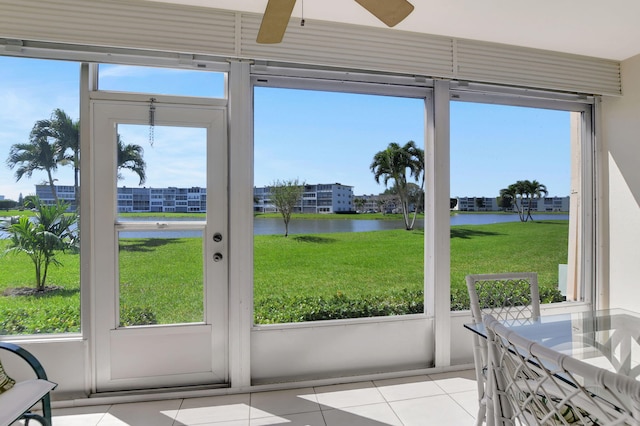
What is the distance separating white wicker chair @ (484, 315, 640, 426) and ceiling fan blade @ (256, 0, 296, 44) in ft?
4.66

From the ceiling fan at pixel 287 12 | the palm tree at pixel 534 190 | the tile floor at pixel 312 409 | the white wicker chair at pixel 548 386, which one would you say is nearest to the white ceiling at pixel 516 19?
the ceiling fan at pixel 287 12

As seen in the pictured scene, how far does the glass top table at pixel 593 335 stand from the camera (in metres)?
1.56

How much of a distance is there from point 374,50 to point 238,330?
89.1 inches

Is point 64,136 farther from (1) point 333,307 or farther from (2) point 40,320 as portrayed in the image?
(1) point 333,307

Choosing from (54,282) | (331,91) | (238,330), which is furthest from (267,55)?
(54,282)

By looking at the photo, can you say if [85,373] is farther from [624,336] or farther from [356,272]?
[624,336]

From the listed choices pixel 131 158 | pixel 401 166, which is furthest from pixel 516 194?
pixel 131 158

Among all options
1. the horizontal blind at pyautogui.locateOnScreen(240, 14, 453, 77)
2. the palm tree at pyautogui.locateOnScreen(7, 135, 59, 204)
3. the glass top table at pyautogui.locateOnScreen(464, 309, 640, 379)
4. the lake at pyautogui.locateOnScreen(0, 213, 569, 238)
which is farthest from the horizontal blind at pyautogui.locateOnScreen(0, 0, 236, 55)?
the glass top table at pyautogui.locateOnScreen(464, 309, 640, 379)

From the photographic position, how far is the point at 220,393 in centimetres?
233

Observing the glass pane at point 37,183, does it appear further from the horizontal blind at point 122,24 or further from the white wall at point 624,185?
the white wall at point 624,185

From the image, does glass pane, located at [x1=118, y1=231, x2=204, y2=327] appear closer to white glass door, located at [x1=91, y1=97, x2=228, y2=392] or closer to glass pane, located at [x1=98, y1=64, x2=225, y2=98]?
white glass door, located at [x1=91, y1=97, x2=228, y2=392]

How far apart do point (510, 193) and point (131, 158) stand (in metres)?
3.20

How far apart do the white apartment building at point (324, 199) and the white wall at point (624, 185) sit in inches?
94.0

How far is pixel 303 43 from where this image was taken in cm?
238
